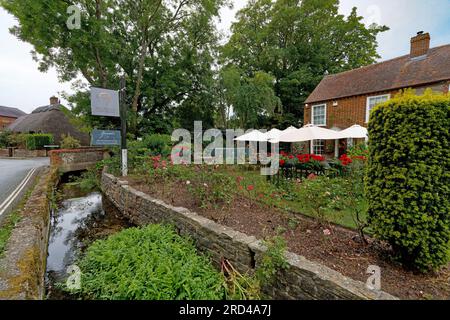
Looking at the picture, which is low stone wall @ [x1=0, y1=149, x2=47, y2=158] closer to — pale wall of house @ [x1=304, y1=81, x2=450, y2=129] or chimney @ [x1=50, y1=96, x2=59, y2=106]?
chimney @ [x1=50, y1=96, x2=59, y2=106]

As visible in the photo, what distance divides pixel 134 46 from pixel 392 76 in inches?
581

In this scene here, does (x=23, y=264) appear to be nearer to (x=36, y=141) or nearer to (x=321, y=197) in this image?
(x=321, y=197)

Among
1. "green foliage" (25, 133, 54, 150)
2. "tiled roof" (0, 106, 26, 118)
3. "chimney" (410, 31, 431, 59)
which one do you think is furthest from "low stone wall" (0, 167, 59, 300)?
"tiled roof" (0, 106, 26, 118)

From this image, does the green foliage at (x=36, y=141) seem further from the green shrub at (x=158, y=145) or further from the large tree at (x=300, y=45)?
the large tree at (x=300, y=45)

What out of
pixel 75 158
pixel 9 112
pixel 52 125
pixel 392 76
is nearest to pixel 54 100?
pixel 52 125

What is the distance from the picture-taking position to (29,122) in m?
23.2

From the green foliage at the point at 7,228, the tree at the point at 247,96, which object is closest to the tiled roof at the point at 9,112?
the tree at the point at 247,96

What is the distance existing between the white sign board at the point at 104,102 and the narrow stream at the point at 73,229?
3022mm

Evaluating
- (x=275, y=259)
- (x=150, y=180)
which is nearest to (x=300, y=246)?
(x=275, y=259)

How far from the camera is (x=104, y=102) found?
6.88m

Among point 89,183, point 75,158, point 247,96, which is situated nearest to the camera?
point 89,183

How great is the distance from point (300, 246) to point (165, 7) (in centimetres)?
1483

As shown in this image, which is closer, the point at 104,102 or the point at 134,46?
the point at 104,102
